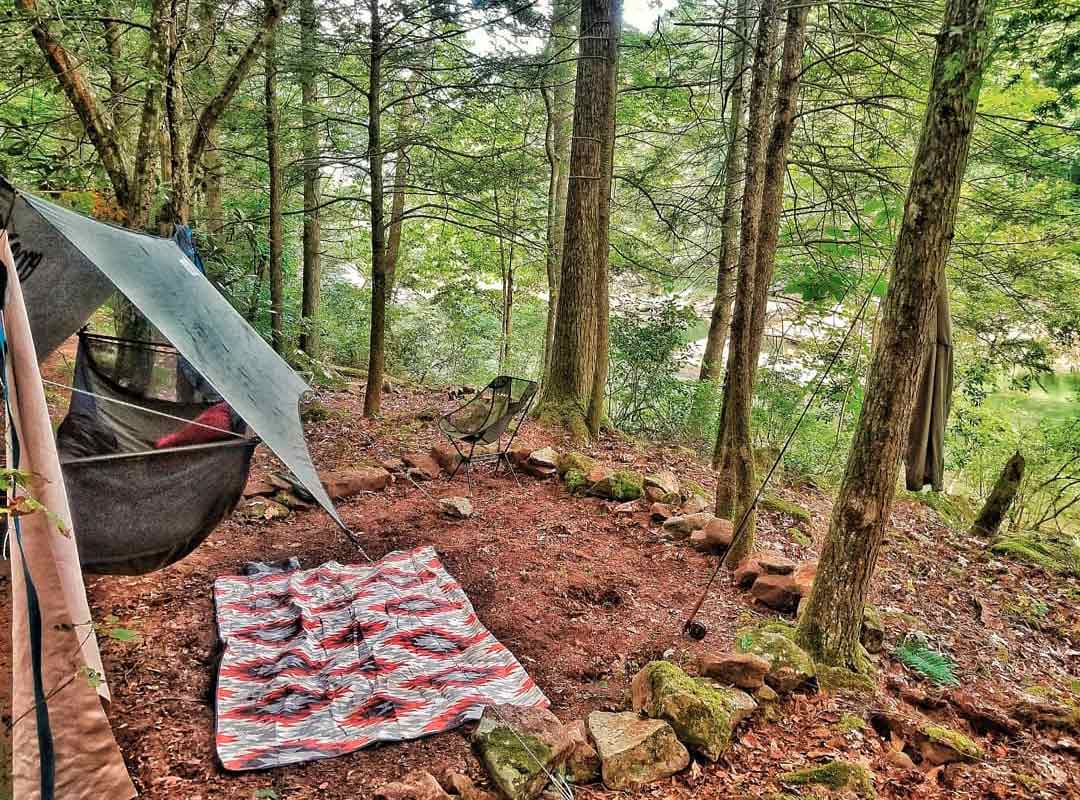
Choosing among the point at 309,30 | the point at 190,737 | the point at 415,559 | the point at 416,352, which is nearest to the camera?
the point at 190,737

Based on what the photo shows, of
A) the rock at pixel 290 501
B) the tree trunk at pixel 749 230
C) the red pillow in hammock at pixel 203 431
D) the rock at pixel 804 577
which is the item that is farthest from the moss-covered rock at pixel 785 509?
the red pillow in hammock at pixel 203 431

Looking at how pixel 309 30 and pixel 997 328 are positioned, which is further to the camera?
pixel 997 328

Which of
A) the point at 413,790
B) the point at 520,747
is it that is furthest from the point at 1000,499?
the point at 413,790

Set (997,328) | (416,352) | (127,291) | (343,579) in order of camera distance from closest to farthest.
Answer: (127,291)
(343,579)
(997,328)
(416,352)

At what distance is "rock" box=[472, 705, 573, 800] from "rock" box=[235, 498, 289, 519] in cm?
231

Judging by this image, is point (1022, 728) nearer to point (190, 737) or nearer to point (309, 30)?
point (190, 737)

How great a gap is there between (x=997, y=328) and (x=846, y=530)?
162 inches

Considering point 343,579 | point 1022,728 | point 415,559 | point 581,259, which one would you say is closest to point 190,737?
point 343,579

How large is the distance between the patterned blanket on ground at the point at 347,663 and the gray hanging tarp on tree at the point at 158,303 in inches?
27.3

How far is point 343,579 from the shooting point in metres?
3.06

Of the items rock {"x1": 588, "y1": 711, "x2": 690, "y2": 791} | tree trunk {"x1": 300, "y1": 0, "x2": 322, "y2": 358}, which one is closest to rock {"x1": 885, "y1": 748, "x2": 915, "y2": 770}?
rock {"x1": 588, "y1": 711, "x2": 690, "y2": 791}

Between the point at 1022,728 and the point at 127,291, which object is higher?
the point at 127,291

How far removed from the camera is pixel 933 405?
2.46 m

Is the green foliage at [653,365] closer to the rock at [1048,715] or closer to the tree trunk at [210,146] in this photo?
the tree trunk at [210,146]
